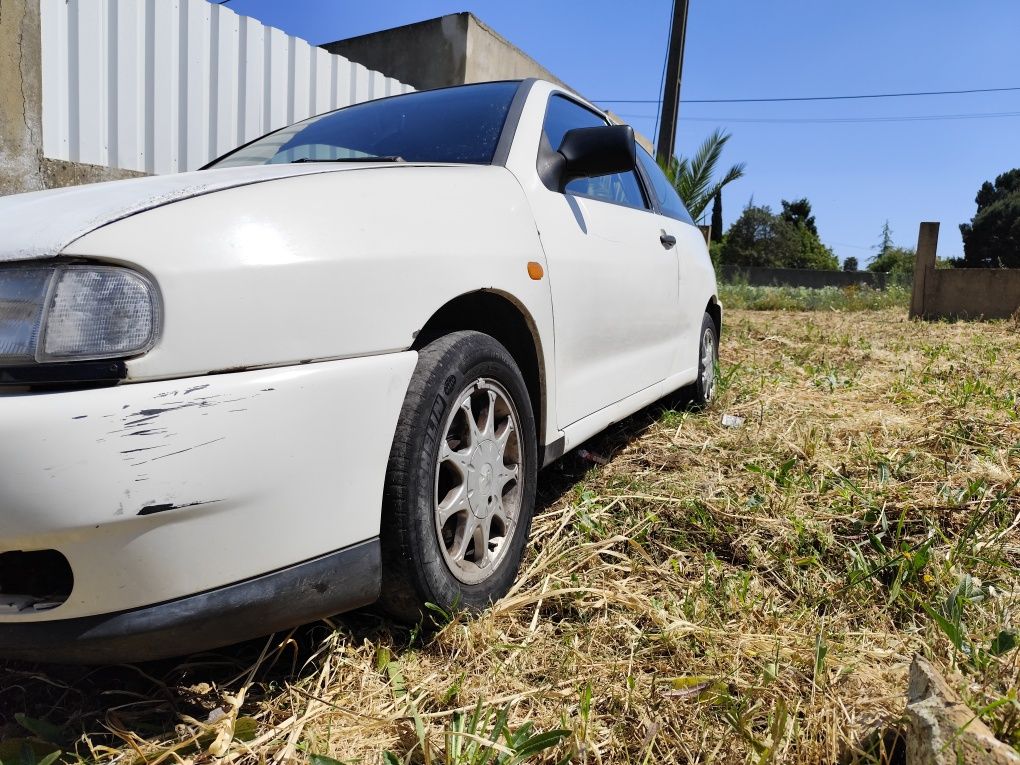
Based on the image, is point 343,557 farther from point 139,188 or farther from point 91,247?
point 139,188

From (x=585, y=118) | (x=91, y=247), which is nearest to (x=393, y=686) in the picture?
(x=91, y=247)

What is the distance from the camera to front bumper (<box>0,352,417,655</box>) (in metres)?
1.04

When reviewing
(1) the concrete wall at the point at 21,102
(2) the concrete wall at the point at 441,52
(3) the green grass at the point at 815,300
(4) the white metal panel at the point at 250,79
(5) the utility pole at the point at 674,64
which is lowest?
(3) the green grass at the point at 815,300

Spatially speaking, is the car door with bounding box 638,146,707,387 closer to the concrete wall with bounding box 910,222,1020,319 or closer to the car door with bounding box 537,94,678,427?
the car door with bounding box 537,94,678,427

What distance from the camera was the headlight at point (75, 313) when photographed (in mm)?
1090

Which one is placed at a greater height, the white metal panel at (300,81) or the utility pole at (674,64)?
the utility pole at (674,64)

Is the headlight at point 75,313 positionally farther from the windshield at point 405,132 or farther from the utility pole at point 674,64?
the utility pole at point 674,64

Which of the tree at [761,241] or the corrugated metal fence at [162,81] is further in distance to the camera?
the tree at [761,241]

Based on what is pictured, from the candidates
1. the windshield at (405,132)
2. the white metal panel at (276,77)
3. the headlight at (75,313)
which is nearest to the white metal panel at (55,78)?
the white metal panel at (276,77)

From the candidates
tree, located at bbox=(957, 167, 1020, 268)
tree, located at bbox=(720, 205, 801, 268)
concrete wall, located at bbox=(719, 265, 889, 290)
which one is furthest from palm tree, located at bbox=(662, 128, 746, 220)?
tree, located at bbox=(720, 205, 801, 268)

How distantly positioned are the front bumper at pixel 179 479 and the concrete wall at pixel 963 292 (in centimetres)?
937

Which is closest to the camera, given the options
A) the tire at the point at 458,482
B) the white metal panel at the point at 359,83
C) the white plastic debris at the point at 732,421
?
the tire at the point at 458,482

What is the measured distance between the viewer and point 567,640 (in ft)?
5.44

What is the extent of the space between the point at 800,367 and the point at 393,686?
4265 mm
